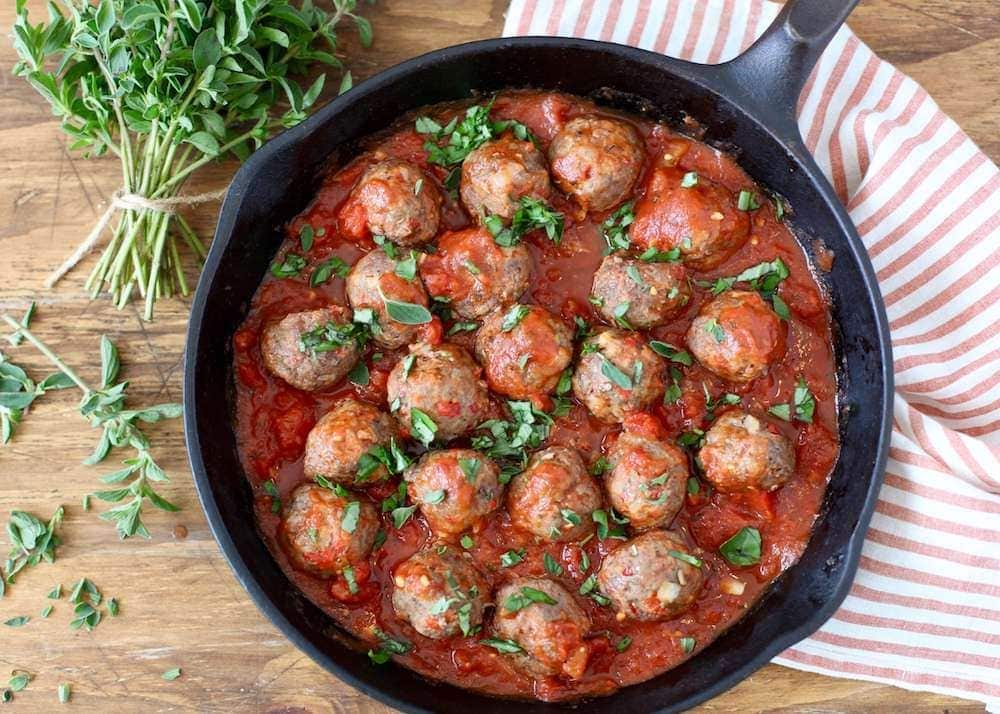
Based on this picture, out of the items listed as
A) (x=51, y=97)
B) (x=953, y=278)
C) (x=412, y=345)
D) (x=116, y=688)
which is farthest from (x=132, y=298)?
(x=953, y=278)

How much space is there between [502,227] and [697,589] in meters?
1.60

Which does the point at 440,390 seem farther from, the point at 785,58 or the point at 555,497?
the point at 785,58

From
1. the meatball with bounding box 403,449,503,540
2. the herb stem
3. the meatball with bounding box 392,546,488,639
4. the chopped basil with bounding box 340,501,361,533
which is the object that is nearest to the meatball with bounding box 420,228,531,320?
the meatball with bounding box 403,449,503,540

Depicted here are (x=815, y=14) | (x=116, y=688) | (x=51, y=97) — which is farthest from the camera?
(x=116, y=688)

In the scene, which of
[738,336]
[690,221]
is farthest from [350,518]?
[690,221]

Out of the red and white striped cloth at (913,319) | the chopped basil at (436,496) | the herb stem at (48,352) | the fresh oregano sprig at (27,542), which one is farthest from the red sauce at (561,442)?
the fresh oregano sprig at (27,542)

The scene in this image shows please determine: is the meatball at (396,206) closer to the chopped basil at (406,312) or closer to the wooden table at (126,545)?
the chopped basil at (406,312)

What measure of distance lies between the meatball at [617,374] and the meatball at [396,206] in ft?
2.61

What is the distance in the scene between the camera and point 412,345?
3.69 metres

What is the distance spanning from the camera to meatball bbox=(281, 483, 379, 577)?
11.6ft

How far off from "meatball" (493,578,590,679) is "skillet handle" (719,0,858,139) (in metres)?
2.02

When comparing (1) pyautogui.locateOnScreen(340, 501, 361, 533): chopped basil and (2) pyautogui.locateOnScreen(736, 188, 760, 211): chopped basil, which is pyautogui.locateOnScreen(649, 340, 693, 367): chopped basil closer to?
(2) pyautogui.locateOnScreen(736, 188, 760, 211): chopped basil

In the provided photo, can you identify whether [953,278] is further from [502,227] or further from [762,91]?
[502,227]

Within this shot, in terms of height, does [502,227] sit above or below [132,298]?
above
